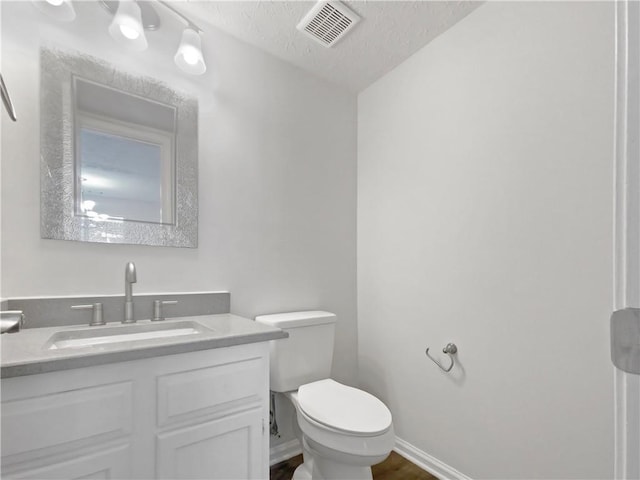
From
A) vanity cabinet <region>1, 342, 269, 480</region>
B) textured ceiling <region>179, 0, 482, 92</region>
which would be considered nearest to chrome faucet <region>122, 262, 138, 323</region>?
vanity cabinet <region>1, 342, 269, 480</region>

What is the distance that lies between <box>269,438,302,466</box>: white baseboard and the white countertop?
36.3 inches

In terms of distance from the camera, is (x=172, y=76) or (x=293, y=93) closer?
(x=172, y=76)

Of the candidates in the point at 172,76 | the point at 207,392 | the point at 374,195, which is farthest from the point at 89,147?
the point at 374,195

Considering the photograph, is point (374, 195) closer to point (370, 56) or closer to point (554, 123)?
point (370, 56)

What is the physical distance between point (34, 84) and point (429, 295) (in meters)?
1.97

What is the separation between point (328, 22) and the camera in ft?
5.18

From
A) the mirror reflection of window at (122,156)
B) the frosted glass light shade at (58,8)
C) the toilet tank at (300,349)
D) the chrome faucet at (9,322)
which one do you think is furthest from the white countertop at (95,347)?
the frosted glass light shade at (58,8)

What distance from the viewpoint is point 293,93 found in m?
1.92

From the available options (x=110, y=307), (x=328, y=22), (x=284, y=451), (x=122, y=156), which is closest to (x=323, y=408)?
(x=284, y=451)

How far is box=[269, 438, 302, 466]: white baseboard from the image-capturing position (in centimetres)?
169

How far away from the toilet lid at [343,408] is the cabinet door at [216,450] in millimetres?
292

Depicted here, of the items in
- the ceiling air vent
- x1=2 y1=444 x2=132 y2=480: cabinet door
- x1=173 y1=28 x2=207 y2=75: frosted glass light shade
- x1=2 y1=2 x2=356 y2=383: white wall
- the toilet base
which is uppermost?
the ceiling air vent

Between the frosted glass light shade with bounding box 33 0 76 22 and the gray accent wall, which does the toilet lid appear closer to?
the gray accent wall

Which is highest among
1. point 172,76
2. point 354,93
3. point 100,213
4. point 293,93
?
point 354,93
